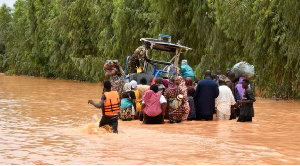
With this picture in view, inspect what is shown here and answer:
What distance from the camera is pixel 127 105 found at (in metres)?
18.4

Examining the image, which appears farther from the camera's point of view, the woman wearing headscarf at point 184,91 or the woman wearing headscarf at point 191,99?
the woman wearing headscarf at point 191,99

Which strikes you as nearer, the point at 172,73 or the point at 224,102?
the point at 172,73

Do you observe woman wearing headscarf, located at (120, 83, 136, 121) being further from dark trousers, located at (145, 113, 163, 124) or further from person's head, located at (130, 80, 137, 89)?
dark trousers, located at (145, 113, 163, 124)

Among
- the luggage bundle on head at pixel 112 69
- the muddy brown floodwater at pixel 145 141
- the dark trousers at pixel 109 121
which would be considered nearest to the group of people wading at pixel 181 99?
the luggage bundle on head at pixel 112 69

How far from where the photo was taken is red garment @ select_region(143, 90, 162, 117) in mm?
17312

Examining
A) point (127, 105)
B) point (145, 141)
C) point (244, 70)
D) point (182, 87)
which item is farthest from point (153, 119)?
point (244, 70)

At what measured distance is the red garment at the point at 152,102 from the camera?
17.3 m

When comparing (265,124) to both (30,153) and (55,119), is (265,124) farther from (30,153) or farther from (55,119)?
(30,153)

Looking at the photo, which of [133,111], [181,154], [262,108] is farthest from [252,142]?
[262,108]

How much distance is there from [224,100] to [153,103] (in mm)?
2504

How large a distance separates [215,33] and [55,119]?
14288 millimetres

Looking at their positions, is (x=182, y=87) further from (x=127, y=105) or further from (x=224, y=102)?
(x=127, y=105)

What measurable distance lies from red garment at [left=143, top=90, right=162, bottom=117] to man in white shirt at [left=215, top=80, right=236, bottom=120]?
2.25m

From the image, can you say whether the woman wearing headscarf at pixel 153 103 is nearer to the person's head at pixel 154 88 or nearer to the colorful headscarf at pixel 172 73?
the person's head at pixel 154 88
